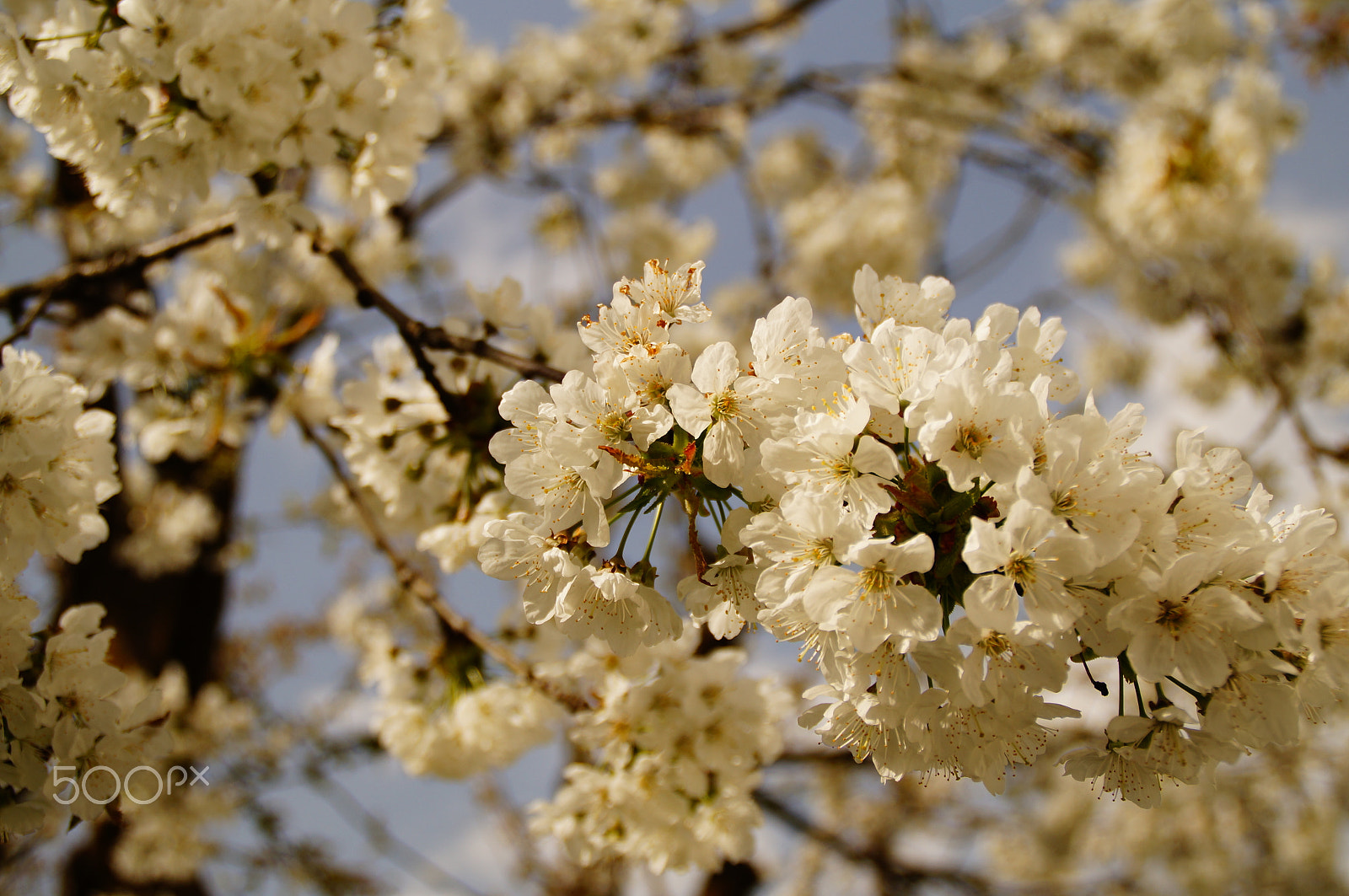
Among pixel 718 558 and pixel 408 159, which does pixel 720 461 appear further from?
pixel 408 159

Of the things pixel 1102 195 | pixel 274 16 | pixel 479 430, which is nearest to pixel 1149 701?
pixel 479 430

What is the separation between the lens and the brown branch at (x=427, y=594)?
191cm

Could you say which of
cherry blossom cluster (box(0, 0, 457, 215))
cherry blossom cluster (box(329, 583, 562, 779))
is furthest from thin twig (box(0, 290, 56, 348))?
cherry blossom cluster (box(329, 583, 562, 779))

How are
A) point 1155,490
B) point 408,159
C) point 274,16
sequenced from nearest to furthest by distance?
point 1155,490 → point 274,16 → point 408,159

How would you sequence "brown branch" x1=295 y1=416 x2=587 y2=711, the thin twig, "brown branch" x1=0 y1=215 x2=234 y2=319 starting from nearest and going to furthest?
the thin twig, "brown branch" x1=295 y1=416 x2=587 y2=711, "brown branch" x1=0 y1=215 x2=234 y2=319

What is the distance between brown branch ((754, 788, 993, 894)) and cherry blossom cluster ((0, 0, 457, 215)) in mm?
4113

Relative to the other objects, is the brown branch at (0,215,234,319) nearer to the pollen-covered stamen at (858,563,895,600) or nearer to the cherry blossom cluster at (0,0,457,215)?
the cherry blossom cluster at (0,0,457,215)

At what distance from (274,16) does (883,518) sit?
1739 mm

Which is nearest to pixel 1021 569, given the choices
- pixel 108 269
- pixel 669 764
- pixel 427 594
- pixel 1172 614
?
pixel 1172 614

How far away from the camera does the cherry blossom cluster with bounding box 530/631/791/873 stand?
1852 millimetres

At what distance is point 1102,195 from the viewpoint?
4.79 metres

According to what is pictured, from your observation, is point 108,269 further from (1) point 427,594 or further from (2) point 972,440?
(2) point 972,440

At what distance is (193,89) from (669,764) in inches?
73.8

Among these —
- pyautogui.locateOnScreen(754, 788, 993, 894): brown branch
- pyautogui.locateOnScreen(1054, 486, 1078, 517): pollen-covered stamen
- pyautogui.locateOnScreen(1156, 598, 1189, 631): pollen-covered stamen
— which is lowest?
pyautogui.locateOnScreen(754, 788, 993, 894): brown branch
